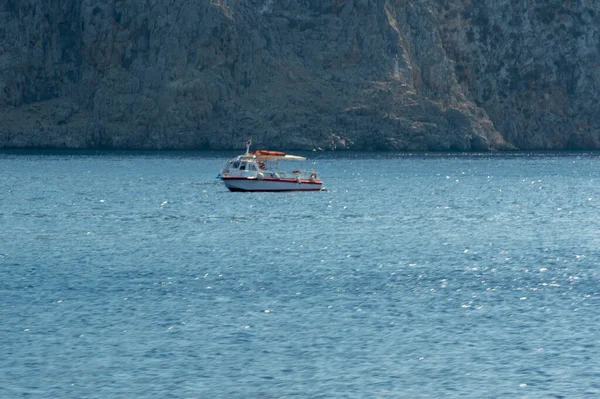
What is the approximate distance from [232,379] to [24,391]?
637cm

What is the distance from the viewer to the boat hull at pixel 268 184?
411 feet

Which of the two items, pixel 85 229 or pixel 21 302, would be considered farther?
pixel 85 229

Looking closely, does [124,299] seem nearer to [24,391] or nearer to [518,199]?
[24,391]

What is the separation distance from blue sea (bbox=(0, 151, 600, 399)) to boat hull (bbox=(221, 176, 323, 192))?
64.5 feet

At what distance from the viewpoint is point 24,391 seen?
3459 centimetres

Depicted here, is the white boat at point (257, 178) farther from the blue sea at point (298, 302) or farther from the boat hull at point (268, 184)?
the blue sea at point (298, 302)

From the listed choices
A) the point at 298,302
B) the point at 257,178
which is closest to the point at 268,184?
the point at 257,178

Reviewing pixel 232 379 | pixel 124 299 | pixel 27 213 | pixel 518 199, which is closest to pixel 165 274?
pixel 124 299

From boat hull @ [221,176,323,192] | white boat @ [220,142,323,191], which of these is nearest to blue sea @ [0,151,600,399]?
boat hull @ [221,176,323,192]

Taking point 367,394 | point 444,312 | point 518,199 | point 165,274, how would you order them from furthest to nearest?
point 518,199 < point 165,274 < point 444,312 < point 367,394

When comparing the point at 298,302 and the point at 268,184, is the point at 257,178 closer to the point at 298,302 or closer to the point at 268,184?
the point at 268,184

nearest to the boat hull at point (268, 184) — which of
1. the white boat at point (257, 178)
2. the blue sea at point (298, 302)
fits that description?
the white boat at point (257, 178)

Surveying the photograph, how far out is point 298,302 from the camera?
49531mm

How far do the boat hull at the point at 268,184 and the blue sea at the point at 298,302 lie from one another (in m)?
19.7
